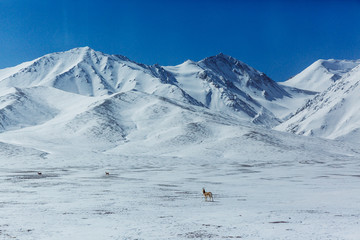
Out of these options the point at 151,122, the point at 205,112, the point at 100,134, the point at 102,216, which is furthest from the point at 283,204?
the point at 205,112

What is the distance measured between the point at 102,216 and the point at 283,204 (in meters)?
11.7

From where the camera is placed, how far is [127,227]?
17.7 metres

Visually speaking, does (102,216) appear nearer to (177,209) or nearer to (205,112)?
(177,209)

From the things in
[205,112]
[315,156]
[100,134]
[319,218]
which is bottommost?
[319,218]

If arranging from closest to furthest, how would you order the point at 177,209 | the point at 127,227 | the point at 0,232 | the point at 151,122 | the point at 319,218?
the point at 0,232, the point at 127,227, the point at 319,218, the point at 177,209, the point at 151,122

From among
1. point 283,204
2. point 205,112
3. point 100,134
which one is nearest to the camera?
point 283,204

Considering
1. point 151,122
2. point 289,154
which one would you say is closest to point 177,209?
point 289,154

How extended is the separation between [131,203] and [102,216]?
17.9 ft

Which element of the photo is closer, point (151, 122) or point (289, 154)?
point (289, 154)

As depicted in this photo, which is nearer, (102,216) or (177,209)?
(102,216)

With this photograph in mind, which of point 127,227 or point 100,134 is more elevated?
point 100,134

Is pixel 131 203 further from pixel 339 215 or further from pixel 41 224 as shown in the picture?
pixel 339 215

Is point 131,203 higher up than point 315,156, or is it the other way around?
point 315,156

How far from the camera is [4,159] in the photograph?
85.8m
